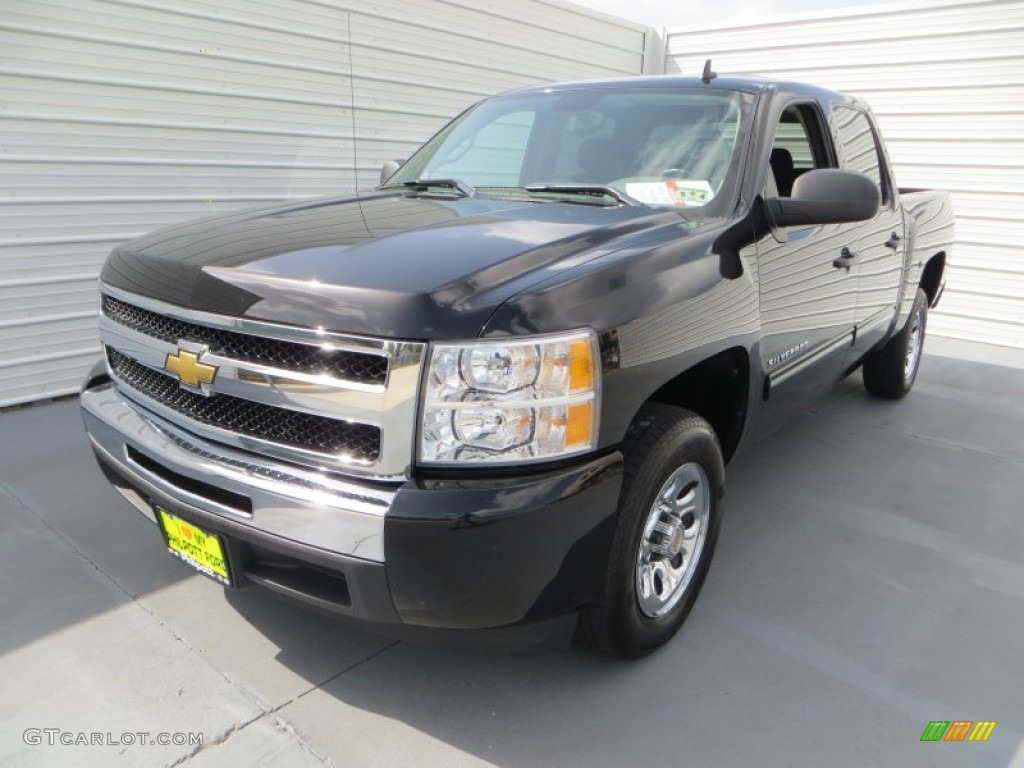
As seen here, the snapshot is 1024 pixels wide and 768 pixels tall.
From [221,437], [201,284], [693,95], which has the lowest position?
[221,437]

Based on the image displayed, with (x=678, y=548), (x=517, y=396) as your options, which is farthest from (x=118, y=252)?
(x=678, y=548)

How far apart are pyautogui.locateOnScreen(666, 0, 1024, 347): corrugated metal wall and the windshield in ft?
19.2

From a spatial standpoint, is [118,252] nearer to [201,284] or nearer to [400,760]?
[201,284]

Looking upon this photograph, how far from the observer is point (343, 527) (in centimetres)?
175

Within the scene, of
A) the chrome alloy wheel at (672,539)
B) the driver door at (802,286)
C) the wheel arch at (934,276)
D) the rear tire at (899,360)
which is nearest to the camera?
the chrome alloy wheel at (672,539)

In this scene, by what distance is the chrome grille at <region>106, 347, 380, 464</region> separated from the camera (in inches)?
71.6

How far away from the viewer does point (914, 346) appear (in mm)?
5270

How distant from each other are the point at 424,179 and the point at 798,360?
1.81 metres

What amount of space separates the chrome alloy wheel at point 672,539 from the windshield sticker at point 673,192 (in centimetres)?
96

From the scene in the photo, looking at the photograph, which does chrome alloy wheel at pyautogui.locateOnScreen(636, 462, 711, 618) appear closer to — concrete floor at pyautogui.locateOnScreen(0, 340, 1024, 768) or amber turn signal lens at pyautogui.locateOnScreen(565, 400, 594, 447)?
concrete floor at pyautogui.locateOnScreen(0, 340, 1024, 768)

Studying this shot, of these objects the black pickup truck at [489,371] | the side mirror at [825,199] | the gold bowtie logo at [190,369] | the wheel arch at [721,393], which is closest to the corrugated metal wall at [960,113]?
the black pickup truck at [489,371]

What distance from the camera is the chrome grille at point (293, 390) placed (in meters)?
1.75

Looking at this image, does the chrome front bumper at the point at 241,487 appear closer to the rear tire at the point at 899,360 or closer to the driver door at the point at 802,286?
the driver door at the point at 802,286

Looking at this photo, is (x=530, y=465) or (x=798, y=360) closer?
(x=530, y=465)
